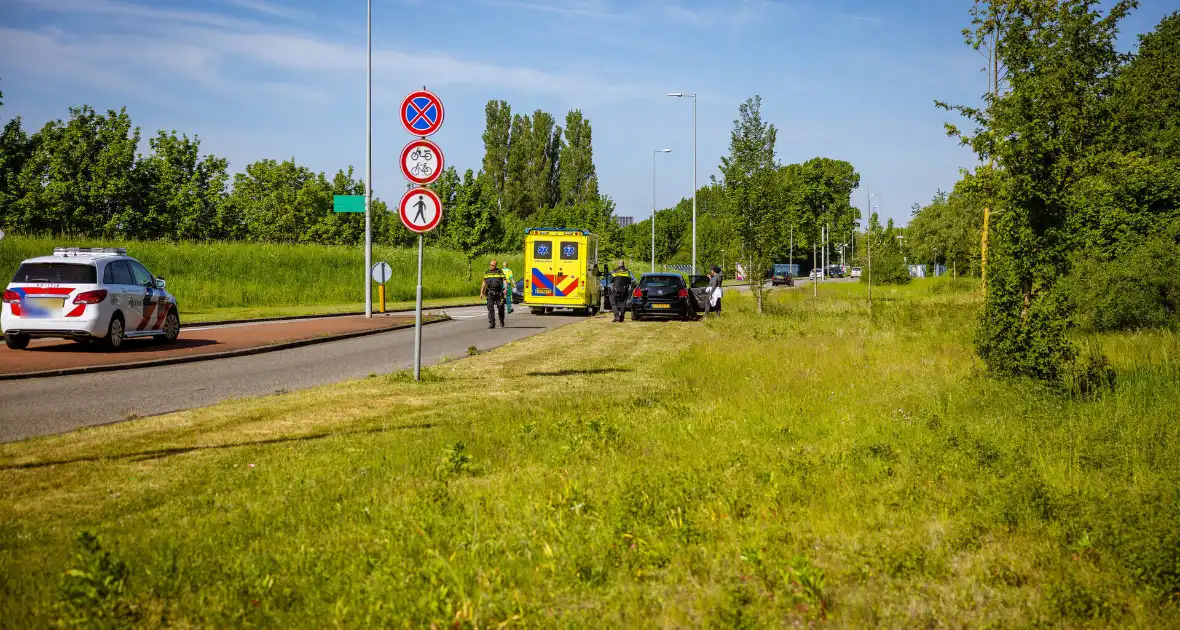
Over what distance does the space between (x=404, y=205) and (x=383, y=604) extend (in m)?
8.31

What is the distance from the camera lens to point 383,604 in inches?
156

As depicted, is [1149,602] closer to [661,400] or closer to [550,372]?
[661,400]

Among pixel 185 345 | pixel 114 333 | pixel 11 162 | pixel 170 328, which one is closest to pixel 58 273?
pixel 114 333

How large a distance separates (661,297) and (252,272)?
1829 centimetres

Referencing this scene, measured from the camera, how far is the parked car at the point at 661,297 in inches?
1109

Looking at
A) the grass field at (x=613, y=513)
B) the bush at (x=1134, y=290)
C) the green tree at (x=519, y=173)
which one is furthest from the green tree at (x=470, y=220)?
the grass field at (x=613, y=513)

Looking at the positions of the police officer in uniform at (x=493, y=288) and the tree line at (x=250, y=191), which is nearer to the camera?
the police officer in uniform at (x=493, y=288)

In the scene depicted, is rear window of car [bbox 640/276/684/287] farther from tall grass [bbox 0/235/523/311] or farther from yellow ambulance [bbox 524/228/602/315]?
tall grass [bbox 0/235/523/311]

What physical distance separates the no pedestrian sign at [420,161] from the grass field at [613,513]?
3.18 m

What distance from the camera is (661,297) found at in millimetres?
28234

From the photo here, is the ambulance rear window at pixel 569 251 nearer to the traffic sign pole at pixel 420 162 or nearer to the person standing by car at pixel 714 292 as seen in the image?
the person standing by car at pixel 714 292

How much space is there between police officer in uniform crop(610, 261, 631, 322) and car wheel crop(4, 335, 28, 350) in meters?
15.6

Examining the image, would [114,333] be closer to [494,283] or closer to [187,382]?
[187,382]

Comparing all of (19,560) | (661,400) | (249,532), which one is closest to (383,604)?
(249,532)
